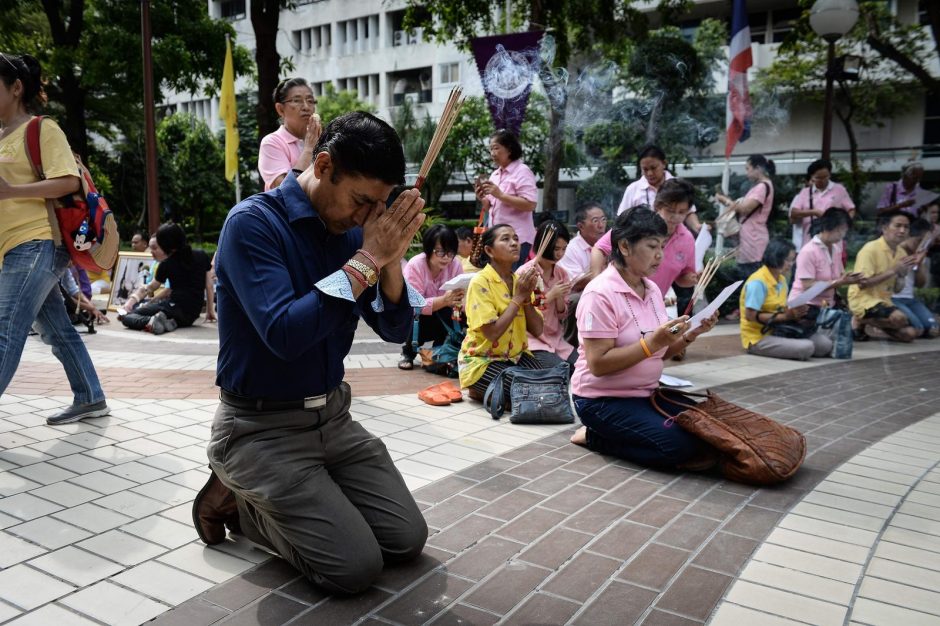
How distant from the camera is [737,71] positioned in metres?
10.4

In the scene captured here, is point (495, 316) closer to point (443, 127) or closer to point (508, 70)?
point (443, 127)

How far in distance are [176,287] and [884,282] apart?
830cm

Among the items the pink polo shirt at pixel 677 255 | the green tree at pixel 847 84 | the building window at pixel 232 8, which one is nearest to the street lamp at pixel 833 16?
the pink polo shirt at pixel 677 255

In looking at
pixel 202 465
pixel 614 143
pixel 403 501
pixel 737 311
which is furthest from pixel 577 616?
pixel 614 143

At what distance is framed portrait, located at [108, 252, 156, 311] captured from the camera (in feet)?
33.9

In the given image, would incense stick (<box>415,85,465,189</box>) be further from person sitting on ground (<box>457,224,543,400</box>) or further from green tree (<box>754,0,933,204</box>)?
green tree (<box>754,0,933,204</box>)

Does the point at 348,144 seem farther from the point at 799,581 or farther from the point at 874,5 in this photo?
the point at 874,5

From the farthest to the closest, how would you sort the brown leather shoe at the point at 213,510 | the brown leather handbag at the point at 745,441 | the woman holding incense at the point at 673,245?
the woman holding incense at the point at 673,245, the brown leather handbag at the point at 745,441, the brown leather shoe at the point at 213,510

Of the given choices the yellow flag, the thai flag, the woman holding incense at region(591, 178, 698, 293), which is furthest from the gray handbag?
the yellow flag

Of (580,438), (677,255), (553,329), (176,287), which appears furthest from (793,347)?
(176,287)

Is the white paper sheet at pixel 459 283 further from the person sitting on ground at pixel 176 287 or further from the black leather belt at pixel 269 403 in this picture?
the person sitting on ground at pixel 176 287

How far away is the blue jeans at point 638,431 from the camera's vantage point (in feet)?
13.1

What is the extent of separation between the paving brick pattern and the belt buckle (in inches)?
24.4

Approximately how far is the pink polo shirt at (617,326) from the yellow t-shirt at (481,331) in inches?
47.3
